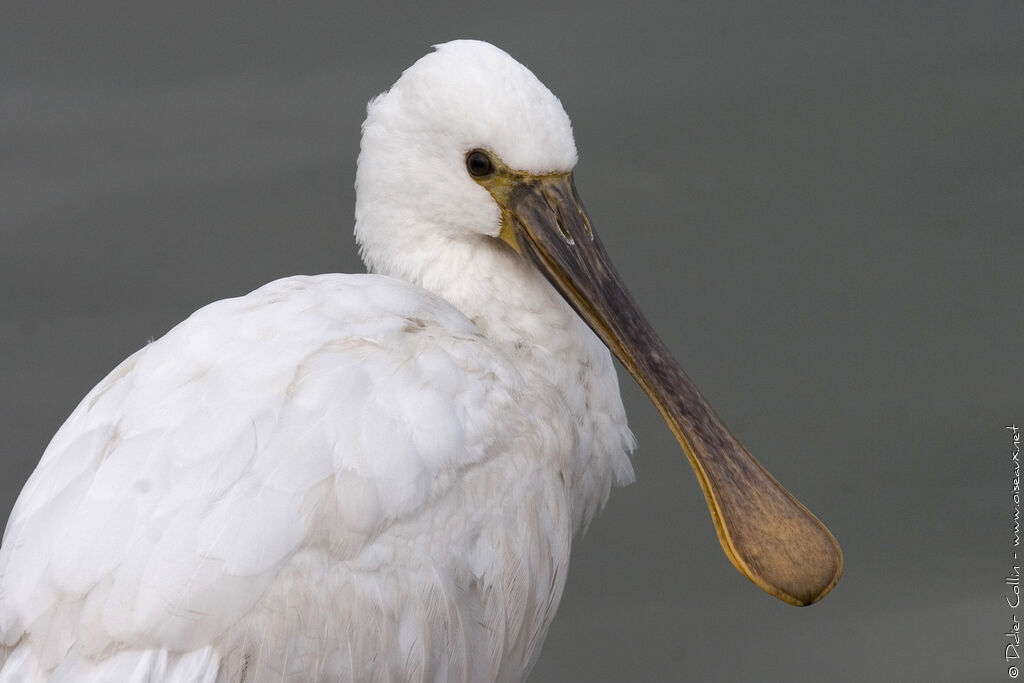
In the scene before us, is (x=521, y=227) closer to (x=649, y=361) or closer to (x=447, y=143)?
(x=447, y=143)

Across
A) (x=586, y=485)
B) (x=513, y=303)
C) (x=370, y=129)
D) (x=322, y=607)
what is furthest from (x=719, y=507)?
(x=370, y=129)

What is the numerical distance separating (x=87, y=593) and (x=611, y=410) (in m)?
1.30

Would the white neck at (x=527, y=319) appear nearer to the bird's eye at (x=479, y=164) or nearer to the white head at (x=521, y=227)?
the white head at (x=521, y=227)

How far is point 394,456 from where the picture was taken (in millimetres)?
2676

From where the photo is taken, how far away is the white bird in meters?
2.47

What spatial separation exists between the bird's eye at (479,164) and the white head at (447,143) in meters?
0.01

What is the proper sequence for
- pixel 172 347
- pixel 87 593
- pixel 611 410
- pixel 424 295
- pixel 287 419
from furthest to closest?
pixel 611 410 < pixel 424 295 < pixel 172 347 < pixel 287 419 < pixel 87 593

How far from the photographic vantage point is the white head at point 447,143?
117 inches

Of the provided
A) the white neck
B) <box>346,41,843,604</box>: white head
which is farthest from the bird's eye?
the white neck

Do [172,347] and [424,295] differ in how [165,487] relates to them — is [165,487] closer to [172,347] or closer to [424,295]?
[172,347]

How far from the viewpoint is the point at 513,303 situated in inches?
127

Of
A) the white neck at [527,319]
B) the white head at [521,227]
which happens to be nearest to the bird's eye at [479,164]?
the white head at [521,227]

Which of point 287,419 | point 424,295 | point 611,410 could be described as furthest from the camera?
point 611,410

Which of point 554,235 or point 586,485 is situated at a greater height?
point 554,235
